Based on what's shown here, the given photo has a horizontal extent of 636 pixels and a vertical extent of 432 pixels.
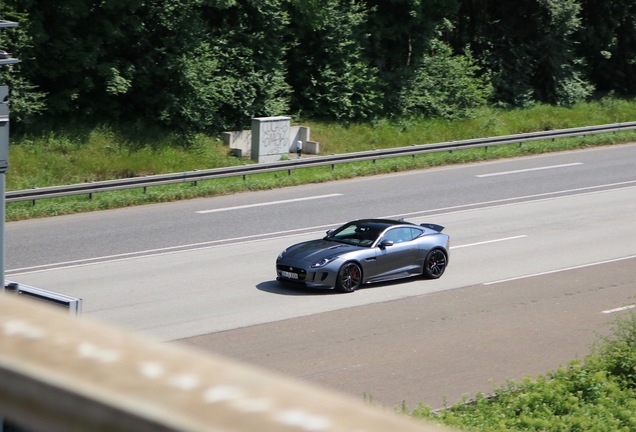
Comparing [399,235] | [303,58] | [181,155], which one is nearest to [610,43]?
[303,58]

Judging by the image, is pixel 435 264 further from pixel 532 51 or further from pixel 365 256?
pixel 532 51

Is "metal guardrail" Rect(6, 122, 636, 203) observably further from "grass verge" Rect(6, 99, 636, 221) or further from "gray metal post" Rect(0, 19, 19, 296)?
"gray metal post" Rect(0, 19, 19, 296)

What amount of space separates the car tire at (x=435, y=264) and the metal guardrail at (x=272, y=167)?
1073 cm

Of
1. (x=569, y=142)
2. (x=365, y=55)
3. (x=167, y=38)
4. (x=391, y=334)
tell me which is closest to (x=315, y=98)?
(x=365, y=55)

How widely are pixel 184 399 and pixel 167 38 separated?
3521cm

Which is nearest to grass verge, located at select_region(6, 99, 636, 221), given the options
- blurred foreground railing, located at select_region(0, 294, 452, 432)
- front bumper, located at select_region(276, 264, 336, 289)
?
A: front bumper, located at select_region(276, 264, 336, 289)

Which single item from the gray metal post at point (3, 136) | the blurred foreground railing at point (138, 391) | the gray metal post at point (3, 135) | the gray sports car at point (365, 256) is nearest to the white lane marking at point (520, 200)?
the gray sports car at point (365, 256)

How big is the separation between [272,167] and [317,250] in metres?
11.9

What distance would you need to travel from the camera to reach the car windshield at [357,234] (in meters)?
19.4

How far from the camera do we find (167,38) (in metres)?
35.0

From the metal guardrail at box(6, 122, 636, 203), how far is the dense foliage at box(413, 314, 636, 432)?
1669 centimetres

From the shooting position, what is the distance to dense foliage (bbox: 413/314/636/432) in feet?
33.8

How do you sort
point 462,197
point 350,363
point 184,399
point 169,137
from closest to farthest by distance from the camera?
point 184,399 < point 350,363 < point 462,197 < point 169,137

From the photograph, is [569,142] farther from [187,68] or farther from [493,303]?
[493,303]
